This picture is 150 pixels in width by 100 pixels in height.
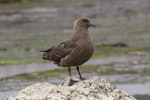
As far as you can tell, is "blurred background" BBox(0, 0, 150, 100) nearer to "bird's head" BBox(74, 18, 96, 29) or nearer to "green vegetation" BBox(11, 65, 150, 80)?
"green vegetation" BBox(11, 65, 150, 80)

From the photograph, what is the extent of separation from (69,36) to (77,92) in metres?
23.0

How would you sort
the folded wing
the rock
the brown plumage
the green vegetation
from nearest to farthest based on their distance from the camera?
1. the rock
2. the brown plumage
3. the folded wing
4. the green vegetation

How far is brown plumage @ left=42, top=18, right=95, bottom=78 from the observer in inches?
524

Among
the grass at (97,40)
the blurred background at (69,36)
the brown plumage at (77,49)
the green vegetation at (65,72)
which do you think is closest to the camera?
the brown plumage at (77,49)

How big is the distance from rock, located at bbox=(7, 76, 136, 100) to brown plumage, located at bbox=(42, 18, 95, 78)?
53 cm

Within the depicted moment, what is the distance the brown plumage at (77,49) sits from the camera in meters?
13.3

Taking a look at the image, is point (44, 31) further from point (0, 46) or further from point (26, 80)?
point (26, 80)

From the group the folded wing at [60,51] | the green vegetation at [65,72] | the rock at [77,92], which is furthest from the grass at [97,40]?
the rock at [77,92]

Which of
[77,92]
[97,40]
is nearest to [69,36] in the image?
[97,40]

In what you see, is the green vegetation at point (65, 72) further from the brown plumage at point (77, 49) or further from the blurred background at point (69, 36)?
the brown plumage at point (77, 49)

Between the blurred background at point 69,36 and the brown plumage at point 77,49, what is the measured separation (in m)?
4.26

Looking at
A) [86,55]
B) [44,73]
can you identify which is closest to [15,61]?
[44,73]

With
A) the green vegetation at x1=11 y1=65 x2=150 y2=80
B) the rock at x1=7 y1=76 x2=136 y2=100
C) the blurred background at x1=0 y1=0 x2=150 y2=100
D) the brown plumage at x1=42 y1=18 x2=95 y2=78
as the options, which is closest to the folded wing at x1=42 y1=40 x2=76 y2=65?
the brown plumage at x1=42 y1=18 x2=95 y2=78

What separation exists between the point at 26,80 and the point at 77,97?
10.1 metres
